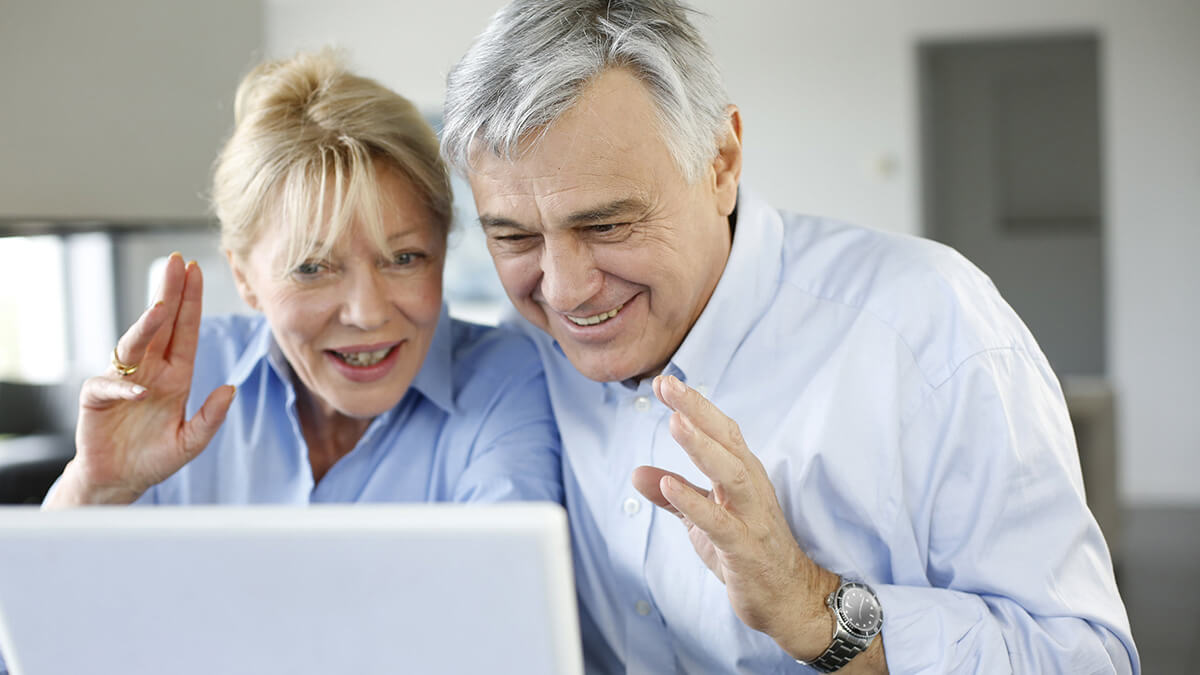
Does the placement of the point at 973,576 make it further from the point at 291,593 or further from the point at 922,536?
the point at 291,593

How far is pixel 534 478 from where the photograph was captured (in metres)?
1.49

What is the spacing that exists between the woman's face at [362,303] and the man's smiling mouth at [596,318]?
0.27 m

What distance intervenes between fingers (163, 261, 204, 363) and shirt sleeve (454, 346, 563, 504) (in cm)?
42

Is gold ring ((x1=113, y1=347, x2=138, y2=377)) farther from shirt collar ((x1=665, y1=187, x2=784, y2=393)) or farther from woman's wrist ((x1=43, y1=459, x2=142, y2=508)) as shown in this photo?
shirt collar ((x1=665, y1=187, x2=784, y2=393))

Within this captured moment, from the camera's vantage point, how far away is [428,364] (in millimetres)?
1612

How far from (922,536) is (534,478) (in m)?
0.52

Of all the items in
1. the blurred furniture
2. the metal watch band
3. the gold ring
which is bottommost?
the metal watch band

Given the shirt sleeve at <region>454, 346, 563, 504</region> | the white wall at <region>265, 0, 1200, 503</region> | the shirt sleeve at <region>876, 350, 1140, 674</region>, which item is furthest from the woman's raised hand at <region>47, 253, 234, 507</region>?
the white wall at <region>265, 0, 1200, 503</region>

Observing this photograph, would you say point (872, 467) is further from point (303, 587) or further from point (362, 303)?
point (303, 587)

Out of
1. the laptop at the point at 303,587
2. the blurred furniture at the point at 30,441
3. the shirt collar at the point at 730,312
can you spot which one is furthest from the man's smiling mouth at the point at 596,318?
the blurred furniture at the point at 30,441

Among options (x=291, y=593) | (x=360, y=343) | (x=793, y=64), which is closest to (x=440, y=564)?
(x=291, y=593)

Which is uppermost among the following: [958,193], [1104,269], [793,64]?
[793,64]

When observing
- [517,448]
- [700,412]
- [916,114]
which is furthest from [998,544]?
[916,114]

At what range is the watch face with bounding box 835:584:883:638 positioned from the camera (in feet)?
3.87
